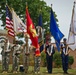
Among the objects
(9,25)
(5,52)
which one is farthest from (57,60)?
(5,52)

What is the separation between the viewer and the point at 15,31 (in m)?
16.6

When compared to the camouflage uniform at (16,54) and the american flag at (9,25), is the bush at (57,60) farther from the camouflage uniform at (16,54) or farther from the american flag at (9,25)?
the camouflage uniform at (16,54)

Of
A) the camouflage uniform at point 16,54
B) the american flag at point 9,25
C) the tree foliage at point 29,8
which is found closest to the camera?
the camouflage uniform at point 16,54

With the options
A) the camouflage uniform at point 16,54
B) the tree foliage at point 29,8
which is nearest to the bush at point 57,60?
the tree foliage at point 29,8

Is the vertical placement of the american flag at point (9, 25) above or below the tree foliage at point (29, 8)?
below

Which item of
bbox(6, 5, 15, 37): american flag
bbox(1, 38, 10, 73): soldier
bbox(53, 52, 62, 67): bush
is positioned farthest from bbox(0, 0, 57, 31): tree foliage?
bbox(1, 38, 10, 73): soldier

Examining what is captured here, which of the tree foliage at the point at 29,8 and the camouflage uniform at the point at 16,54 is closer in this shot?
the camouflage uniform at the point at 16,54

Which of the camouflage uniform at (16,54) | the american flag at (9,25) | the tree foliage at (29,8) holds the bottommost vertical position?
the camouflage uniform at (16,54)

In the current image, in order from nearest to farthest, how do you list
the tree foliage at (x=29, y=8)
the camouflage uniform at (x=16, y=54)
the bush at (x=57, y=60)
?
the camouflage uniform at (x=16, y=54)
the bush at (x=57, y=60)
the tree foliage at (x=29, y=8)

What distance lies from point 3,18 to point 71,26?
15.7 meters

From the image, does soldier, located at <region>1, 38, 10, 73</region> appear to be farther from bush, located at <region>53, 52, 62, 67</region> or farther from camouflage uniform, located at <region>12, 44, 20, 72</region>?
bush, located at <region>53, 52, 62, 67</region>

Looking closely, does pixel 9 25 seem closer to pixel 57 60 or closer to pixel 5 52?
pixel 5 52

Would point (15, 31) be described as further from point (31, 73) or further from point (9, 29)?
point (31, 73)

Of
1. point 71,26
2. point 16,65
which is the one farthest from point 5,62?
point 71,26
